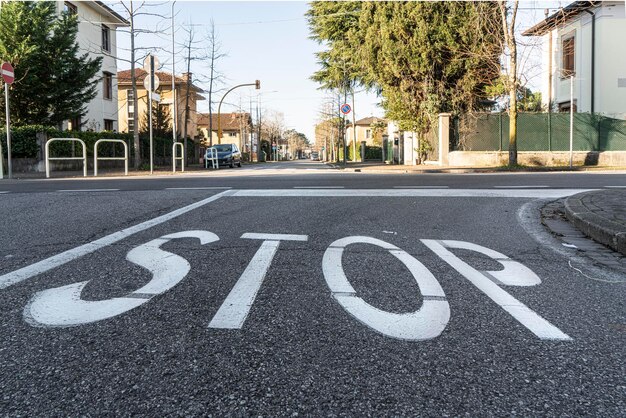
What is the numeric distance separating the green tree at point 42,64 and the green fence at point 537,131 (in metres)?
18.0

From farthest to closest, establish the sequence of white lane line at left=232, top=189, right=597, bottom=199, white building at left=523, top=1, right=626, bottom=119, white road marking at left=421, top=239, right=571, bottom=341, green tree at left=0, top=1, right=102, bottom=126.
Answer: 1. white building at left=523, top=1, right=626, bottom=119
2. green tree at left=0, top=1, right=102, bottom=126
3. white lane line at left=232, top=189, right=597, bottom=199
4. white road marking at left=421, top=239, right=571, bottom=341

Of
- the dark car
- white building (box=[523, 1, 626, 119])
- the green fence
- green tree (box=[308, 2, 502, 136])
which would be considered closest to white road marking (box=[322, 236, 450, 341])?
green tree (box=[308, 2, 502, 136])

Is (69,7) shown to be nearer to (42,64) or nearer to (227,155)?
(42,64)

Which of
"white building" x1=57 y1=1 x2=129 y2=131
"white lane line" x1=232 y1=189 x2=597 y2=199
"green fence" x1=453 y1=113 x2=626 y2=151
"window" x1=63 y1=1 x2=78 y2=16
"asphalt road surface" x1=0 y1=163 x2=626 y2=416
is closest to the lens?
"asphalt road surface" x1=0 y1=163 x2=626 y2=416

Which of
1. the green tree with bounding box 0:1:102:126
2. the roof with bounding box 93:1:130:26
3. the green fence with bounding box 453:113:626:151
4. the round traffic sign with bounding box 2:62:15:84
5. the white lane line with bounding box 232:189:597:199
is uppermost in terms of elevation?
the roof with bounding box 93:1:130:26

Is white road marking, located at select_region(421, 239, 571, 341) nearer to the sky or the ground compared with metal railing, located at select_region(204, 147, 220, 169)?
nearer to the ground

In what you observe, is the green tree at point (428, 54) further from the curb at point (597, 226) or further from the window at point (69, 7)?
the curb at point (597, 226)

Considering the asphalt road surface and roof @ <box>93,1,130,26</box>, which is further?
roof @ <box>93,1,130,26</box>

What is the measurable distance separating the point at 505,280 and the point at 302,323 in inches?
69.5

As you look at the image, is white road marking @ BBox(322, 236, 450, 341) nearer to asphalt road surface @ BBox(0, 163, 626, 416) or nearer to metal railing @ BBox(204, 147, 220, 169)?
asphalt road surface @ BBox(0, 163, 626, 416)

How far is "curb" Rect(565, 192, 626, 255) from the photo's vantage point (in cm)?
484

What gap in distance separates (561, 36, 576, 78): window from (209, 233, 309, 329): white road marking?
29.6 m

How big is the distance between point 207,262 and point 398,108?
23048mm

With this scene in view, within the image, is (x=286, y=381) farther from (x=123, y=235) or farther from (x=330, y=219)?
(x=330, y=219)
